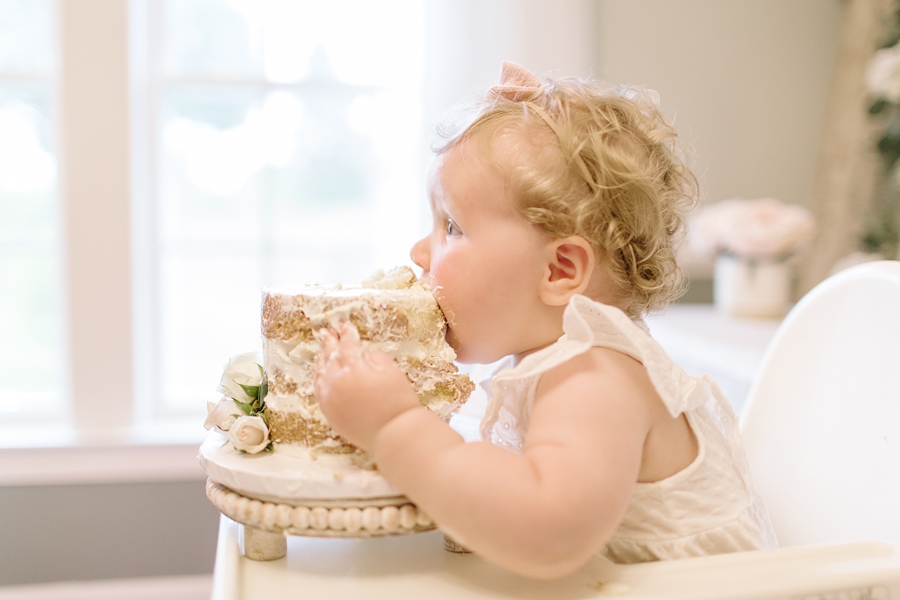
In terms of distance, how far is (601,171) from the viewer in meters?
0.80

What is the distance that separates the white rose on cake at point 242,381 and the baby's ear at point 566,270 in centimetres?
32

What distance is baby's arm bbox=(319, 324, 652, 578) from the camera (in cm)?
59

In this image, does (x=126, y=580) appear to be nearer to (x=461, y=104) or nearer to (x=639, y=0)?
(x=461, y=104)

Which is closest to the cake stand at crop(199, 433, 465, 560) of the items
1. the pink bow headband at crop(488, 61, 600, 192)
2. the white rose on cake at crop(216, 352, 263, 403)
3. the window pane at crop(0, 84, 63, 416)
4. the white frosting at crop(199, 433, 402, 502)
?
the white frosting at crop(199, 433, 402, 502)

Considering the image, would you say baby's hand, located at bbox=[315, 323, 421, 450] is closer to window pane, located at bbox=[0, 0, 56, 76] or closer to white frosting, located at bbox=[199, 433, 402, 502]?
white frosting, located at bbox=[199, 433, 402, 502]

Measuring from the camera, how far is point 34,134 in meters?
2.14

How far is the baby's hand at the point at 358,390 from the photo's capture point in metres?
0.65

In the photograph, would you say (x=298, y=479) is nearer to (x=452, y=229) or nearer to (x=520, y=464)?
(x=520, y=464)

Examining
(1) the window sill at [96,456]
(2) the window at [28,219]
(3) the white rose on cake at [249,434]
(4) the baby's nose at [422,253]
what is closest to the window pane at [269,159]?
(1) the window sill at [96,456]

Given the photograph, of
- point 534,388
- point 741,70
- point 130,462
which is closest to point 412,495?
point 534,388

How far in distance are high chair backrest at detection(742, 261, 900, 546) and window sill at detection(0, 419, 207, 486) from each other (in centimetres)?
149

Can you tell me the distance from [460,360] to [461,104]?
338mm

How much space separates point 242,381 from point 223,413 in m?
0.04

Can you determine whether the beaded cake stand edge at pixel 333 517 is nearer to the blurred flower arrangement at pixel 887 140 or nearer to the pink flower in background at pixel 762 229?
the pink flower in background at pixel 762 229
